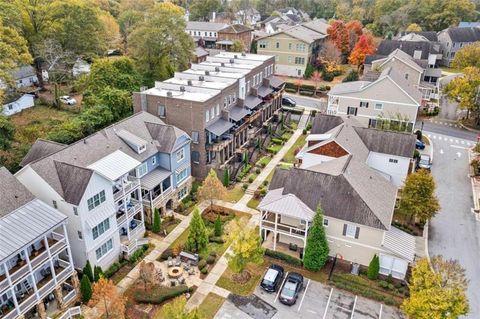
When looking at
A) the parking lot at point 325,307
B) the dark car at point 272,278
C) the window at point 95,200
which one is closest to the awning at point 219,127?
the window at point 95,200

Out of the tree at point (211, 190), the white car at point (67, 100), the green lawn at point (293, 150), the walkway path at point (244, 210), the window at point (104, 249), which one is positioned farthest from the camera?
the white car at point (67, 100)

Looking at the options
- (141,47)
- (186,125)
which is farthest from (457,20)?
(186,125)

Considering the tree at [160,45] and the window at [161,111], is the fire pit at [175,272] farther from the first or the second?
the tree at [160,45]

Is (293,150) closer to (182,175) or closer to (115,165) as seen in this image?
(182,175)

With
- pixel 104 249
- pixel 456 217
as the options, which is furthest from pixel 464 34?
pixel 104 249

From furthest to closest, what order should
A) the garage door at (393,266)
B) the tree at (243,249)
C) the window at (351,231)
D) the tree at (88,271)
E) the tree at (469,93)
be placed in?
the tree at (469,93) → the window at (351,231) → the garage door at (393,266) → the tree at (243,249) → the tree at (88,271)

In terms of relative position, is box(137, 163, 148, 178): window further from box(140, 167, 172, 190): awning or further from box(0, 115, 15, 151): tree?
box(0, 115, 15, 151): tree

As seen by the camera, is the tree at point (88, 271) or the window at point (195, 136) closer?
the tree at point (88, 271)
